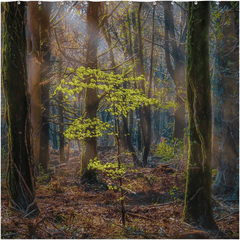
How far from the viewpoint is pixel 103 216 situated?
3994 mm

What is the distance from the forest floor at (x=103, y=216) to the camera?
11.3 feet

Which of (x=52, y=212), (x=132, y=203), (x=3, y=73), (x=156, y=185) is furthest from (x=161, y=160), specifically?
Answer: (x=3, y=73)

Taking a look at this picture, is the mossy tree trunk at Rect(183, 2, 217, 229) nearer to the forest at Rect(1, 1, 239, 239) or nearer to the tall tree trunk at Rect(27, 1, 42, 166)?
the forest at Rect(1, 1, 239, 239)

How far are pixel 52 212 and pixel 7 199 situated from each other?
0.88m

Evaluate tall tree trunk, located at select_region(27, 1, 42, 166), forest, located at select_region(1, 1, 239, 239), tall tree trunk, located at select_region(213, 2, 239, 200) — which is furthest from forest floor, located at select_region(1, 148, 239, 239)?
tall tree trunk, located at select_region(27, 1, 42, 166)

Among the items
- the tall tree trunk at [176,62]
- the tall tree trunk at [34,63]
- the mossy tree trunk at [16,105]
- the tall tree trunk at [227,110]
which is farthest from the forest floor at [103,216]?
the tall tree trunk at [176,62]

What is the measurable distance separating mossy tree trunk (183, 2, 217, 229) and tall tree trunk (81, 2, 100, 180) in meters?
2.54

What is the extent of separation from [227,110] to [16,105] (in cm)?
435

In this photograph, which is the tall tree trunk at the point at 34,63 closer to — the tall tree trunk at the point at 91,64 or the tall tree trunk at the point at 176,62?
the tall tree trunk at the point at 91,64

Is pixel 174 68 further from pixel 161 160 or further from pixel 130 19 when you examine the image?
pixel 161 160

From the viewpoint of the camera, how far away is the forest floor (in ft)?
11.3

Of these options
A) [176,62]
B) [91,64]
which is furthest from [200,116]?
[176,62]

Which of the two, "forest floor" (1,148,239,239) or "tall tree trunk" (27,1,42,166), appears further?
"tall tree trunk" (27,1,42,166)

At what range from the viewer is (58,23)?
203 inches
